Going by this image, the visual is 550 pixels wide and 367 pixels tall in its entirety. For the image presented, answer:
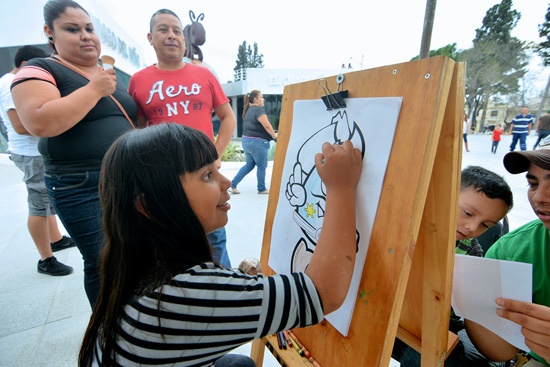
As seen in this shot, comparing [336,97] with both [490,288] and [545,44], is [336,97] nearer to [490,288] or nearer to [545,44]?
[490,288]

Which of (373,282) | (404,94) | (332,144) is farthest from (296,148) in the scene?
(373,282)

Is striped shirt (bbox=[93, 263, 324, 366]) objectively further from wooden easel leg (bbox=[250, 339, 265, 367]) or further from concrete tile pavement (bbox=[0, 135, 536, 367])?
concrete tile pavement (bbox=[0, 135, 536, 367])

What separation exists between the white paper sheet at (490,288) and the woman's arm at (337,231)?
36 centimetres

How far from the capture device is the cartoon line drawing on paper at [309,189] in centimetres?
80

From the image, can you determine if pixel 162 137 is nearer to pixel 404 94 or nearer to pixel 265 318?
pixel 265 318

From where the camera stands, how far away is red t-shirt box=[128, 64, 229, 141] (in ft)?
4.37

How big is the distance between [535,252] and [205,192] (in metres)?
1.05

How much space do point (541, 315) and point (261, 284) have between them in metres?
0.67

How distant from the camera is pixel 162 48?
1343 millimetres

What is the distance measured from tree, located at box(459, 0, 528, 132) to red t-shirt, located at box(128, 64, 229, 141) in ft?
87.3

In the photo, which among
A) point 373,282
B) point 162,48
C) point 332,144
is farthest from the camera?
point 162,48

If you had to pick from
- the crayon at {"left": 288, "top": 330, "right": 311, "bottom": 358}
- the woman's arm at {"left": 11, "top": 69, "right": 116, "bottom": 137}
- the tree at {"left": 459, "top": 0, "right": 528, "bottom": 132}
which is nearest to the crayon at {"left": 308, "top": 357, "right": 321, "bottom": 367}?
the crayon at {"left": 288, "top": 330, "right": 311, "bottom": 358}

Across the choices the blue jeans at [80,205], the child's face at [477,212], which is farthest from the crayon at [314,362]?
the blue jeans at [80,205]

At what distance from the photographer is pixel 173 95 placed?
4.37ft
